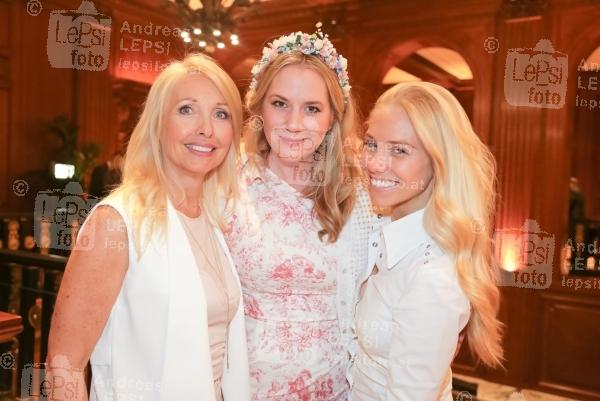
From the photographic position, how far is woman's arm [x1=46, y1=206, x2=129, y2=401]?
1335mm

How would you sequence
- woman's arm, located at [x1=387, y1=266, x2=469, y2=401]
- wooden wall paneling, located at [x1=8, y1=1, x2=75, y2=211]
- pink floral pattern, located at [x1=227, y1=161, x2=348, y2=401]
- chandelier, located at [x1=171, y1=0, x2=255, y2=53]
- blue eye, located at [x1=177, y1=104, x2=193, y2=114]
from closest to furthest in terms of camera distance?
1. woman's arm, located at [x1=387, y1=266, x2=469, y2=401]
2. blue eye, located at [x1=177, y1=104, x2=193, y2=114]
3. pink floral pattern, located at [x1=227, y1=161, x2=348, y2=401]
4. chandelier, located at [x1=171, y1=0, x2=255, y2=53]
5. wooden wall paneling, located at [x1=8, y1=1, x2=75, y2=211]

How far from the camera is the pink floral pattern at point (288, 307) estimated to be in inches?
69.3

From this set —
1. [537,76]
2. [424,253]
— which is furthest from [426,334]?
[537,76]

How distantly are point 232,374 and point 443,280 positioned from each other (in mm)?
730

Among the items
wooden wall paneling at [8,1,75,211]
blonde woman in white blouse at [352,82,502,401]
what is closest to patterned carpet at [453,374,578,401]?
blonde woman in white blouse at [352,82,502,401]

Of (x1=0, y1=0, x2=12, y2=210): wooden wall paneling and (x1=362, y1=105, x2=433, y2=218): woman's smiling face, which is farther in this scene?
(x1=0, y1=0, x2=12, y2=210): wooden wall paneling

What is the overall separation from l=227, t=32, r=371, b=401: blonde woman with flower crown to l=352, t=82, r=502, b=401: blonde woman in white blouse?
0.21 metres

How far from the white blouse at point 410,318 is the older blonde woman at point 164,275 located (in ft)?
1.39

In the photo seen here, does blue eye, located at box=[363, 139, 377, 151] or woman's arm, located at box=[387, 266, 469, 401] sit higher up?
blue eye, located at box=[363, 139, 377, 151]

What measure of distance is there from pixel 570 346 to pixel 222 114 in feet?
16.0

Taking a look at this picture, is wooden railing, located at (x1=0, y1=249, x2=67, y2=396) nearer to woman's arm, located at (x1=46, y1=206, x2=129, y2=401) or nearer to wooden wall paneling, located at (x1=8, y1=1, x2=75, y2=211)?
woman's arm, located at (x1=46, y1=206, x2=129, y2=401)

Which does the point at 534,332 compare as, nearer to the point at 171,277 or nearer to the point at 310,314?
the point at 310,314

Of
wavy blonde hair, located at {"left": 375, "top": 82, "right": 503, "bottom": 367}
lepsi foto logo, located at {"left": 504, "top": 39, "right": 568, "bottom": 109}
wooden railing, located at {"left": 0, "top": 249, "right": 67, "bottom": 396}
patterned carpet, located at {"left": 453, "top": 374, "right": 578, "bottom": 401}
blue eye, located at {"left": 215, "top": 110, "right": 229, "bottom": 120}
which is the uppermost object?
lepsi foto logo, located at {"left": 504, "top": 39, "right": 568, "bottom": 109}

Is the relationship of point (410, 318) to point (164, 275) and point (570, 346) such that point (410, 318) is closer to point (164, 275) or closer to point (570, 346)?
point (164, 275)
